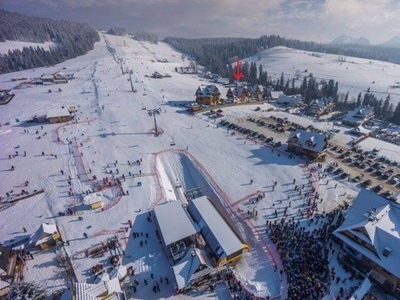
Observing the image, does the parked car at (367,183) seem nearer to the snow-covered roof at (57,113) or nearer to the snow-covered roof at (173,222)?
the snow-covered roof at (173,222)

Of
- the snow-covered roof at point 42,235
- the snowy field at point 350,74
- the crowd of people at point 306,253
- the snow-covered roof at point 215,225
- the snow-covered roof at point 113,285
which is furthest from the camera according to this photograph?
the snowy field at point 350,74

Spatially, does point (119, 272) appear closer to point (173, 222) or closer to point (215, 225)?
point (173, 222)

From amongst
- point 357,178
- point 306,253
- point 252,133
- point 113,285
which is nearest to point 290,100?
point 252,133

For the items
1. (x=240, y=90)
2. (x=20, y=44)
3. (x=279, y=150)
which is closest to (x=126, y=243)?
(x=279, y=150)

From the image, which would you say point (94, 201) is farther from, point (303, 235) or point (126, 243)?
point (303, 235)

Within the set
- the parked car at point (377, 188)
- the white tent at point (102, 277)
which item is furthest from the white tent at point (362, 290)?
the white tent at point (102, 277)
